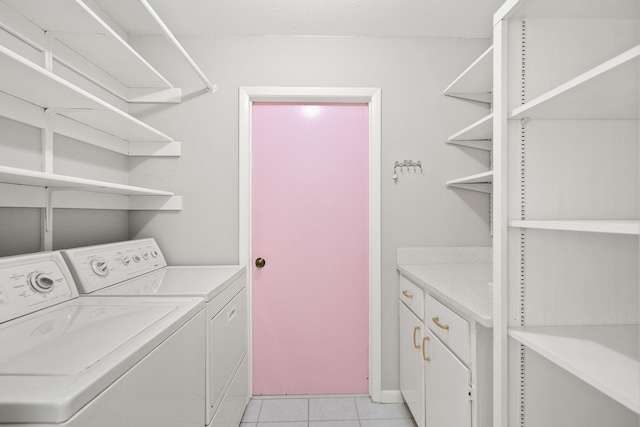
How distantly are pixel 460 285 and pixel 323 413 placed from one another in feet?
3.96

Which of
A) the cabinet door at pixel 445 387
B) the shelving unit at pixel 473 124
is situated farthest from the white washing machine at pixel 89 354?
the shelving unit at pixel 473 124

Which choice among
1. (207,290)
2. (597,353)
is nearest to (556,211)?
(597,353)

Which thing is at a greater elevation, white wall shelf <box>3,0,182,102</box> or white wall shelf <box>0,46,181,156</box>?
white wall shelf <box>3,0,182,102</box>

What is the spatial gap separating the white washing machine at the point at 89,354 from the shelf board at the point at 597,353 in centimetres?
109

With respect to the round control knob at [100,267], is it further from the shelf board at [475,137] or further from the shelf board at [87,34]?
the shelf board at [475,137]

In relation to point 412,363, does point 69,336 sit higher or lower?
higher

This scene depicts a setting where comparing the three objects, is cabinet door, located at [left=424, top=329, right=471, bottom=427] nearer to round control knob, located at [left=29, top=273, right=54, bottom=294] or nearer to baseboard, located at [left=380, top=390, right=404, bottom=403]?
baseboard, located at [left=380, top=390, right=404, bottom=403]

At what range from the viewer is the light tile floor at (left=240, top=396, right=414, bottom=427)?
1817mm

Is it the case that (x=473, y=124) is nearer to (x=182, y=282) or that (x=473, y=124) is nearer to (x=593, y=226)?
(x=593, y=226)

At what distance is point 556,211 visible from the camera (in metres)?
1.00

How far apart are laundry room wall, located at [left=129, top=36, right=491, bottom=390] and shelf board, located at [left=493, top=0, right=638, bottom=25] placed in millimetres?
1093

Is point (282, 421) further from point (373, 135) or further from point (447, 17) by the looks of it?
point (447, 17)

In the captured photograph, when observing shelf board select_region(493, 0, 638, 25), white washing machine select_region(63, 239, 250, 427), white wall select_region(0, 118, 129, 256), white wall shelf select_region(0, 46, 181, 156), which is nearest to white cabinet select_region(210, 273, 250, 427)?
white washing machine select_region(63, 239, 250, 427)

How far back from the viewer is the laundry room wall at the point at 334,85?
6.66ft
